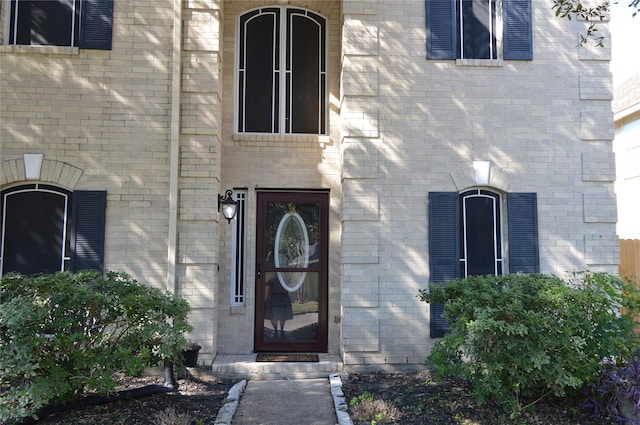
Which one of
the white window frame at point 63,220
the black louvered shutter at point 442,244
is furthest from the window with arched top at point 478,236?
the white window frame at point 63,220

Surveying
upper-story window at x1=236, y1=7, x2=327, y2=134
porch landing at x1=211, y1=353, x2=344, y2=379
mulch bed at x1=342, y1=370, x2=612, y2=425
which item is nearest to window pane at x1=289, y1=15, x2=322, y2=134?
upper-story window at x1=236, y1=7, x2=327, y2=134

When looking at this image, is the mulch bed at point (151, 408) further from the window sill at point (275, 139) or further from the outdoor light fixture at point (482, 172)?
the outdoor light fixture at point (482, 172)

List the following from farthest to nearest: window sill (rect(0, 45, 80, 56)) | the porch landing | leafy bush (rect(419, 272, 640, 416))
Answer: window sill (rect(0, 45, 80, 56))
the porch landing
leafy bush (rect(419, 272, 640, 416))

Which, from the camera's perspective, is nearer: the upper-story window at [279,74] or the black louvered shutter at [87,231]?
the black louvered shutter at [87,231]

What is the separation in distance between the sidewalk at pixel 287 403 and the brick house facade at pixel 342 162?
810 millimetres

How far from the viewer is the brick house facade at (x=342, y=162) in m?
6.86

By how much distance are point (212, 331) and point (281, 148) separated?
2886 mm

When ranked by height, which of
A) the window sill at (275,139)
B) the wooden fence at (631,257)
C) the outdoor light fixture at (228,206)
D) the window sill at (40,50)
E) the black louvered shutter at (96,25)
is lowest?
the wooden fence at (631,257)

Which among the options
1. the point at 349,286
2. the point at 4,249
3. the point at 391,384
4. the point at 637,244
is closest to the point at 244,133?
the point at 349,286

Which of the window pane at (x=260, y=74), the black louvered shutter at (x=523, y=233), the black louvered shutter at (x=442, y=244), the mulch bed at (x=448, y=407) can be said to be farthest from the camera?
the window pane at (x=260, y=74)

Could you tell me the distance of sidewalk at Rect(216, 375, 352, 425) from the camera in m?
5.17

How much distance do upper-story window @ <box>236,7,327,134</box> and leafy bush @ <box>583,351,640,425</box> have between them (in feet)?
16.3

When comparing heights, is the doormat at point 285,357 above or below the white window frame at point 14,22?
below

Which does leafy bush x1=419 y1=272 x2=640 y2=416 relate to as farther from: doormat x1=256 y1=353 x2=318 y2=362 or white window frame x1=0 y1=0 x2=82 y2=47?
white window frame x1=0 y1=0 x2=82 y2=47
